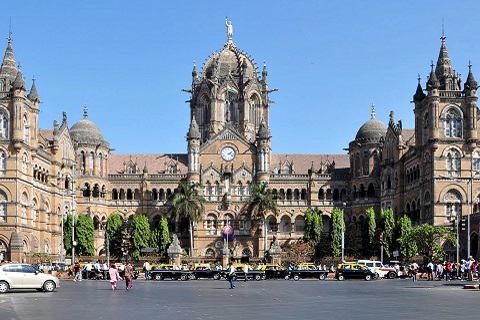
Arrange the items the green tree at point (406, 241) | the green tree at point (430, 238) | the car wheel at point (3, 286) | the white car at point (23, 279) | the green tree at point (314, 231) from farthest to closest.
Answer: the green tree at point (314, 231) < the green tree at point (406, 241) < the green tree at point (430, 238) < the white car at point (23, 279) < the car wheel at point (3, 286)

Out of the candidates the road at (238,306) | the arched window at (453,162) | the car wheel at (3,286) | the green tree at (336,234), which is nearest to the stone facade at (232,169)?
the arched window at (453,162)

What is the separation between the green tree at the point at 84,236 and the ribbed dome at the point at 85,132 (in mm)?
16325

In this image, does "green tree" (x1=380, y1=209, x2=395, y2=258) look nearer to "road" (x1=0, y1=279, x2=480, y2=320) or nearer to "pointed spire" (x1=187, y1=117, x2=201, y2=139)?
"pointed spire" (x1=187, y1=117, x2=201, y2=139)

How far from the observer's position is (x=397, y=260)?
101 m

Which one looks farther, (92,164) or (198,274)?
(92,164)

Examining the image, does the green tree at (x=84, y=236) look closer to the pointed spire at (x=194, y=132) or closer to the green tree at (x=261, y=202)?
the pointed spire at (x=194, y=132)

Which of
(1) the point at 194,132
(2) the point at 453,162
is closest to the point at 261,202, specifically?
(1) the point at 194,132

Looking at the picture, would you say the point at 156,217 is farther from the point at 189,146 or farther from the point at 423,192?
the point at 423,192

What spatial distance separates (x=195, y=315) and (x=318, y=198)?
95.5 m

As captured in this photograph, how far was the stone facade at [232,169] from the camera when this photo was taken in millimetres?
99125

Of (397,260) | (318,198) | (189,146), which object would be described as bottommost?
(397,260)

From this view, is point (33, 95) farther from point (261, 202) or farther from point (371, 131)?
point (371, 131)

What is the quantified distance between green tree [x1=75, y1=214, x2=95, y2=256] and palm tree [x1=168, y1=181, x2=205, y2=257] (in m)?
11.1

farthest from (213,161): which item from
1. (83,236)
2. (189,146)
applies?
(83,236)
